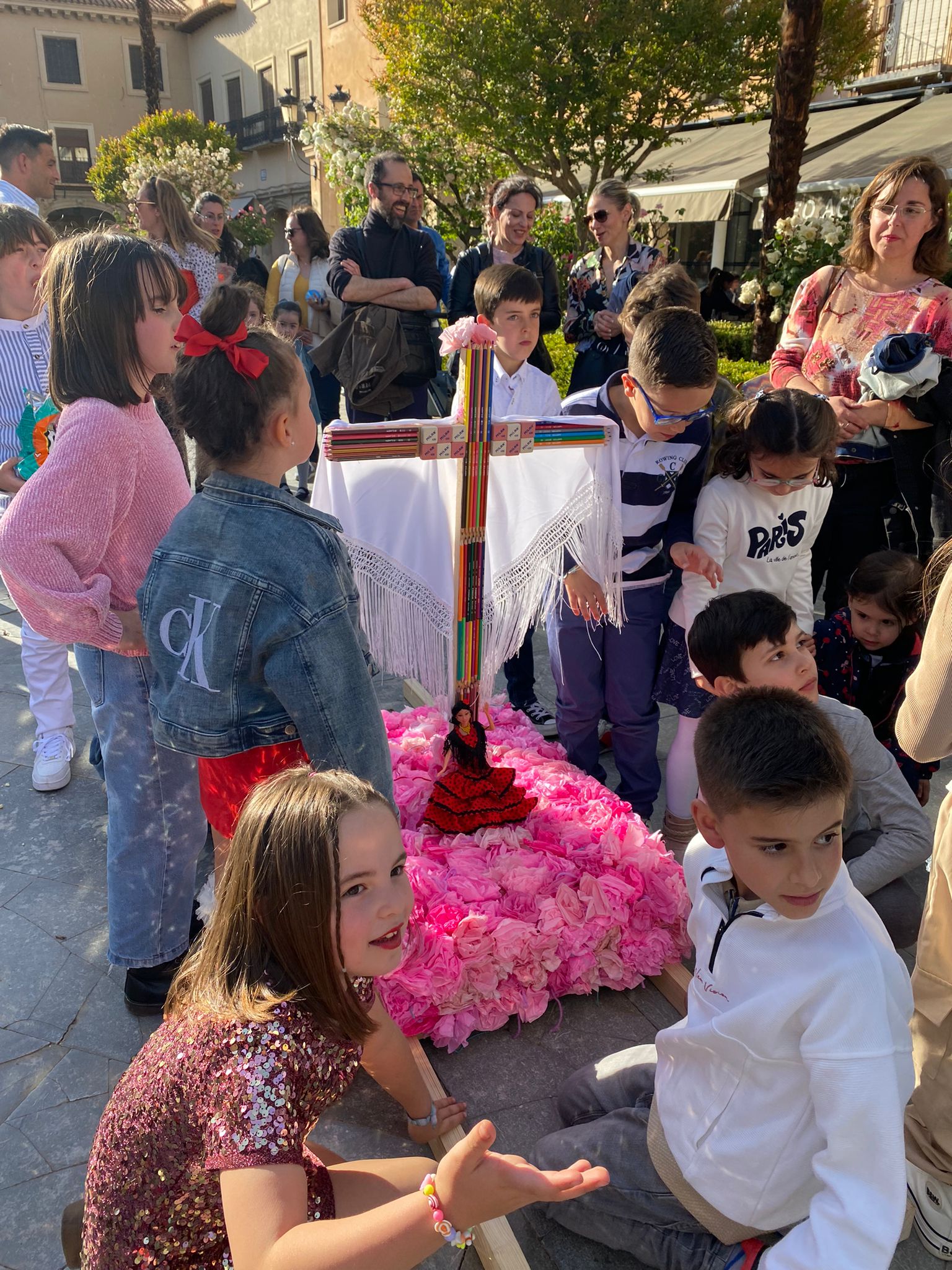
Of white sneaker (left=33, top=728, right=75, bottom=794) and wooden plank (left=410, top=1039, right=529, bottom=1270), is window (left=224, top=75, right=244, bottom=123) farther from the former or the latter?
wooden plank (left=410, top=1039, right=529, bottom=1270)

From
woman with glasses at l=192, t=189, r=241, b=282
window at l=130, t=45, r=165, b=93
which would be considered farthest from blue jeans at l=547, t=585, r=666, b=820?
window at l=130, t=45, r=165, b=93

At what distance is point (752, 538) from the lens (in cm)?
274

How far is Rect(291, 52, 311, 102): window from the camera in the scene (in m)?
25.9

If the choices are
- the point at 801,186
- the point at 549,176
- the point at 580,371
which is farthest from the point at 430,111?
the point at 580,371

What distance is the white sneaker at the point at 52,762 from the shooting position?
3.24 metres

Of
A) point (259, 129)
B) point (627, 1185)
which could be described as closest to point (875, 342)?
point (627, 1185)

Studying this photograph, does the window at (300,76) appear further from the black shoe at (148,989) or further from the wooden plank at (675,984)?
the wooden plank at (675,984)

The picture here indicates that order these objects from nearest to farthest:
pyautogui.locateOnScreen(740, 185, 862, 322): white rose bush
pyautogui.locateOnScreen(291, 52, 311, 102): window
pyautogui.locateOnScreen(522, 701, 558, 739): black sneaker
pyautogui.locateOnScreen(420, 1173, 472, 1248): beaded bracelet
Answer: pyautogui.locateOnScreen(420, 1173, 472, 1248): beaded bracelet
pyautogui.locateOnScreen(522, 701, 558, 739): black sneaker
pyautogui.locateOnScreen(740, 185, 862, 322): white rose bush
pyautogui.locateOnScreen(291, 52, 311, 102): window

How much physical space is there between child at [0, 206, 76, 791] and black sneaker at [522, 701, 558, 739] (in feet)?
5.77

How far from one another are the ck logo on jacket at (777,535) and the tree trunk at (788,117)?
497 cm

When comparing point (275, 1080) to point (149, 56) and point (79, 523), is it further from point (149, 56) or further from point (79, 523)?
point (149, 56)

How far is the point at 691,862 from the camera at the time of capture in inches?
66.4

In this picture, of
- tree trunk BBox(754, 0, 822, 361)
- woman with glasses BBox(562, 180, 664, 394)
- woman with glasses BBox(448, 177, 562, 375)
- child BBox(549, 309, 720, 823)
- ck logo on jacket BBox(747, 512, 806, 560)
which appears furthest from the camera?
tree trunk BBox(754, 0, 822, 361)

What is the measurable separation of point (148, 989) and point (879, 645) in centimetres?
225
